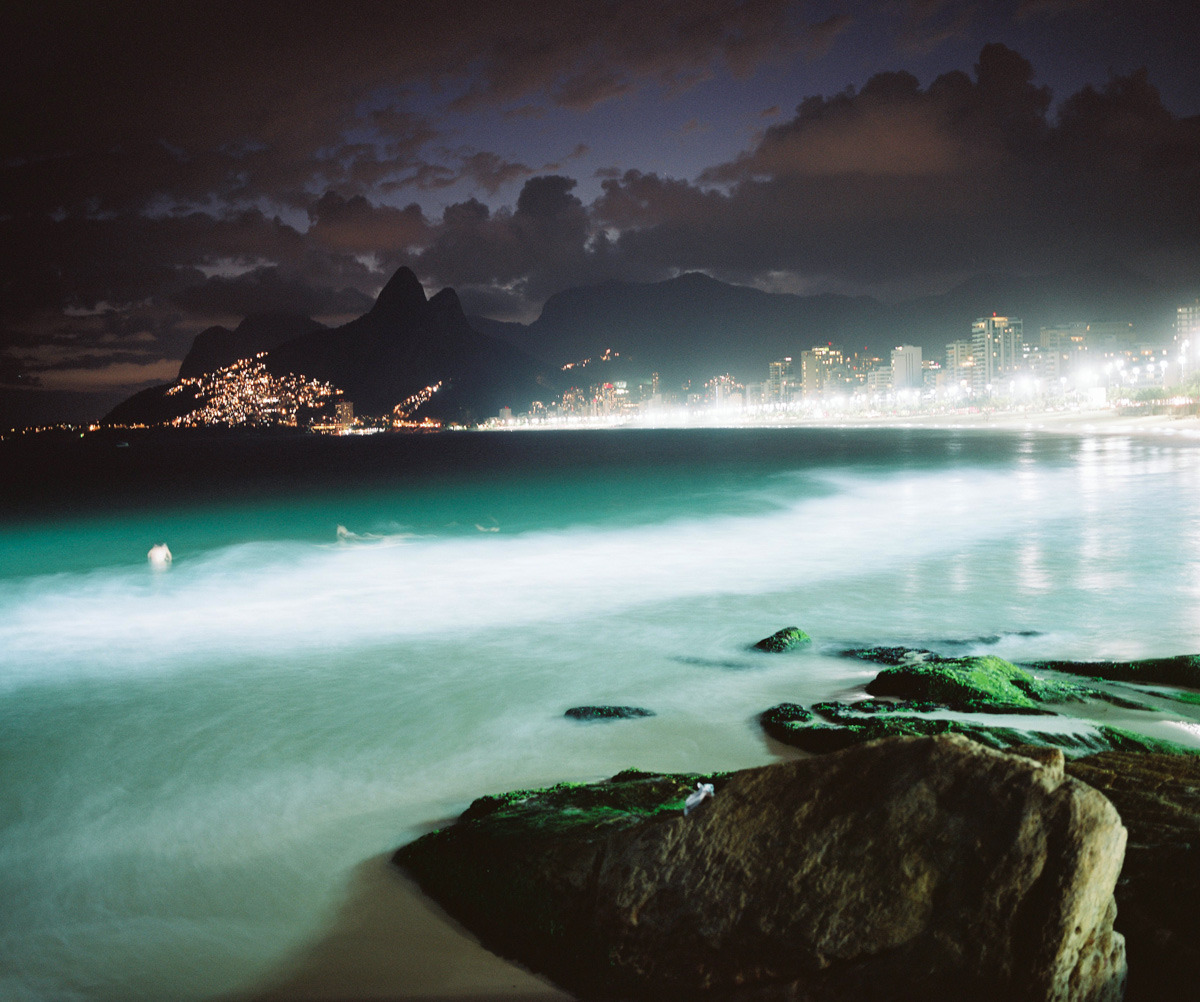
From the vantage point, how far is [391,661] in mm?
11414

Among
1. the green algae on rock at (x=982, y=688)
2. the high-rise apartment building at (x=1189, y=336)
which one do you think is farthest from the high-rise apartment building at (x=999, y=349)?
the green algae on rock at (x=982, y=688)

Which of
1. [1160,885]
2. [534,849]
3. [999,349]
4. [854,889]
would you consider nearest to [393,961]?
[534,849]

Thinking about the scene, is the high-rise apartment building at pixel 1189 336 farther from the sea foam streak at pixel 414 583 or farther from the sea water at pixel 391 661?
the sea foam streak at pixel 414 583

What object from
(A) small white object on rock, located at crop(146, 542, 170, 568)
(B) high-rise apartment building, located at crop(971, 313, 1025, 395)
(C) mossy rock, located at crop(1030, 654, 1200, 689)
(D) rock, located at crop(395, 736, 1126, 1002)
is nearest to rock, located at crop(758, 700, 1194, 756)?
(D) rock, located at crop(395, 736, 1126, 1002)

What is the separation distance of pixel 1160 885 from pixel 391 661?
10.00 m

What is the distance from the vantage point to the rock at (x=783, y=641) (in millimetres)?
10250

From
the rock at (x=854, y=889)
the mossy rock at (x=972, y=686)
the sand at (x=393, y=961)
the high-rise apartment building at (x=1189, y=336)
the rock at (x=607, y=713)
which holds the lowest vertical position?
the rock at (x=607, y=713)

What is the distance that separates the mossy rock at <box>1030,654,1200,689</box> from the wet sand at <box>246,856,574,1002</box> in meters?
6.98

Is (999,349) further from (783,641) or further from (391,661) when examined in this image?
(391,661)

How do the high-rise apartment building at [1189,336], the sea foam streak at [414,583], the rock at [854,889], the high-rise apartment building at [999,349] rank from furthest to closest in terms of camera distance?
the high-rise apartment building at [999,349]
the high-rise apartment building at [1189,336]
the sea foam streak at [414,583]
the rock at [854,889]

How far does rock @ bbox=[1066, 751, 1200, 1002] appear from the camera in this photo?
9.08ft

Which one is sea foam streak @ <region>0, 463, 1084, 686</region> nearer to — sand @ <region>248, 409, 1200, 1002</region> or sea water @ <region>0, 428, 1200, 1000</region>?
sea water @ <region>0, 428, 1200, 1000</region>

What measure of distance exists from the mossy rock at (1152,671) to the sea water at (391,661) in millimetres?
820

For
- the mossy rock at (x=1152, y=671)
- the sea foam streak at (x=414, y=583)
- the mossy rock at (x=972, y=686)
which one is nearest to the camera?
the mossy rock at (x=972, y=686)
